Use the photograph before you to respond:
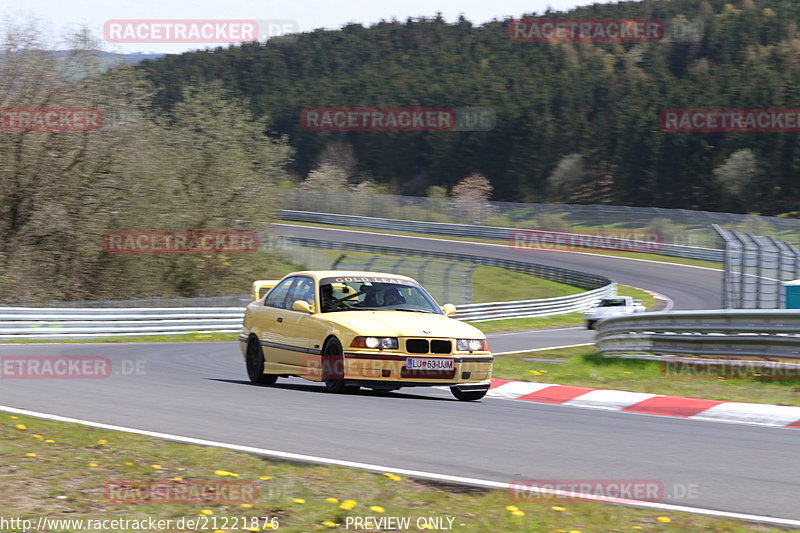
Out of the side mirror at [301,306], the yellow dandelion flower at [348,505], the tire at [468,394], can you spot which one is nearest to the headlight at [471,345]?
the tire at [468,394]

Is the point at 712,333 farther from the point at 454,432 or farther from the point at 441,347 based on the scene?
the point at 454,432

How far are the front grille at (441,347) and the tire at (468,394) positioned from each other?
609 millimetres

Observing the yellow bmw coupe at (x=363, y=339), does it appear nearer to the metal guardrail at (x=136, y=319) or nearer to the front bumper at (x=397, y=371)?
the front bumper at (x=397, y=371)

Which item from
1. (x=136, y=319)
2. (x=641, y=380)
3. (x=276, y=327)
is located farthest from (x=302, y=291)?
(x=136, y=319)

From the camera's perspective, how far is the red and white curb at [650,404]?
9820mm

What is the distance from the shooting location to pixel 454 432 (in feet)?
26.9

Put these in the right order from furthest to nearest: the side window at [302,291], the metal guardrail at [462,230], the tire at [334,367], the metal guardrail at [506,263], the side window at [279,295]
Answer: the metal guardrail at [462,230]
the metal guardrail at [506,263]
the side window at [279,295]
the side window at [302,291]
the tire at [334,367]

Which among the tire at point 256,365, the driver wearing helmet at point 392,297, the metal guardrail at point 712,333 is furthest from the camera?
the metal guardrail at point 712,333

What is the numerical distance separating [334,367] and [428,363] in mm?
1040

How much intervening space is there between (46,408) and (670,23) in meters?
123

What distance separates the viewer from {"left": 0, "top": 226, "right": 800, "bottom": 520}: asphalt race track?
6512 mm

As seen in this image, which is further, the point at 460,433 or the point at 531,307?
the point at 531,307

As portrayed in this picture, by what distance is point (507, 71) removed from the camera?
118 m

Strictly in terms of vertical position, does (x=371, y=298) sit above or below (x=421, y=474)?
above
